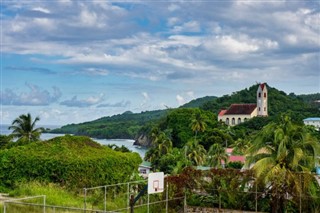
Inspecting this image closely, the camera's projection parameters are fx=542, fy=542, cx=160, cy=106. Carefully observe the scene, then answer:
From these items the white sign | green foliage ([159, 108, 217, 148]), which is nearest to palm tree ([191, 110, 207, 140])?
green foliage ([159, 108, 217, 148])

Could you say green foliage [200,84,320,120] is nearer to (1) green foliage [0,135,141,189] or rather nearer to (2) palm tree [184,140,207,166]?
(2) palm tree [184,140,207,166]

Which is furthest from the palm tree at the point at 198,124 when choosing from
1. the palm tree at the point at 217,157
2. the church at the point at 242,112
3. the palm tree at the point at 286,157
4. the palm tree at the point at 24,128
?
the palm tree at the point at 286,157

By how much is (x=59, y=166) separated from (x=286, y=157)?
40.6 feet

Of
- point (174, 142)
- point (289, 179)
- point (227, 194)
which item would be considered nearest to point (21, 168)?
point (227, 194)

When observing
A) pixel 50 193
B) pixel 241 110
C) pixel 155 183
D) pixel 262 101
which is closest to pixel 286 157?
pixel 155 183

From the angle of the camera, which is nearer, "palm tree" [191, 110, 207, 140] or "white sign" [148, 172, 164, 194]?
"white sign" [148, 172, 164, 194]

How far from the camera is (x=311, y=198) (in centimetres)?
2392

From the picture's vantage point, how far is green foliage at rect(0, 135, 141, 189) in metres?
29.2

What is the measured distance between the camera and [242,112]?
14538 centimetres

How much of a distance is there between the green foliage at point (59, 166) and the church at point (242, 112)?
115m

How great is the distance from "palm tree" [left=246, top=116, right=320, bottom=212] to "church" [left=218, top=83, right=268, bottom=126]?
396ft

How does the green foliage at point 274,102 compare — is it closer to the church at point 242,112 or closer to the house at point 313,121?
the church at point 242,112

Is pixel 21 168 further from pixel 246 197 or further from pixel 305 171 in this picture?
pixel 305 171

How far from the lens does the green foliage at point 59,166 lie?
29172mm
